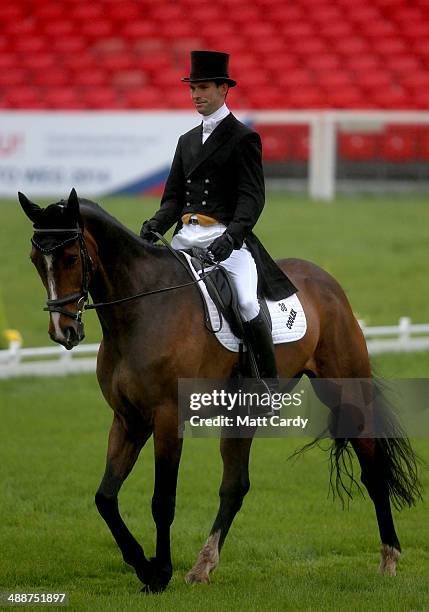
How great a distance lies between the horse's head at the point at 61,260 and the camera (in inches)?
204

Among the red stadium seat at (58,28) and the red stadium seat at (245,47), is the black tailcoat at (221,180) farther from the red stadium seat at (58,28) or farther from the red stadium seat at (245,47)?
the red stadium seat at (58,28)

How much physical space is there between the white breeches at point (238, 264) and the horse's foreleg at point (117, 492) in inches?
34.2

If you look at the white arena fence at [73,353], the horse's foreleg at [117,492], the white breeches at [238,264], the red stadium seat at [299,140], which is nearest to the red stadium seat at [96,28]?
the red stadium seat at [299,140]

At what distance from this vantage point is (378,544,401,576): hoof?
6098 mm

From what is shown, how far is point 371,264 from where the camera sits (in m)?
17.8

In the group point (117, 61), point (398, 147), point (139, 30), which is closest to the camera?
point (398, 147)

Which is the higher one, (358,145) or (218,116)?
(218,116)

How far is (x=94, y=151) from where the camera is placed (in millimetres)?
19469

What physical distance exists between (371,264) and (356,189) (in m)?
3.53

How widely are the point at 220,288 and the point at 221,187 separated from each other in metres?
0.53

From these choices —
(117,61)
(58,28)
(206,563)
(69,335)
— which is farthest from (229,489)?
(58,28)

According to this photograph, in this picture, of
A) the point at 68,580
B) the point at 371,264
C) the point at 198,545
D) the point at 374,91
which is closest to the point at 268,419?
the point at 198,545

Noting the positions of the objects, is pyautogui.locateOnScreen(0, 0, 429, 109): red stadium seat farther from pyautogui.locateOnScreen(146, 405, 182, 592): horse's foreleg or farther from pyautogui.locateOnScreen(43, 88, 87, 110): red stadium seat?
pyautogui.locateOnScreen(146, 405, 182, 592): horse's foreleg

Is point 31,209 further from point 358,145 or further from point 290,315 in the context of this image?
point 358,145
